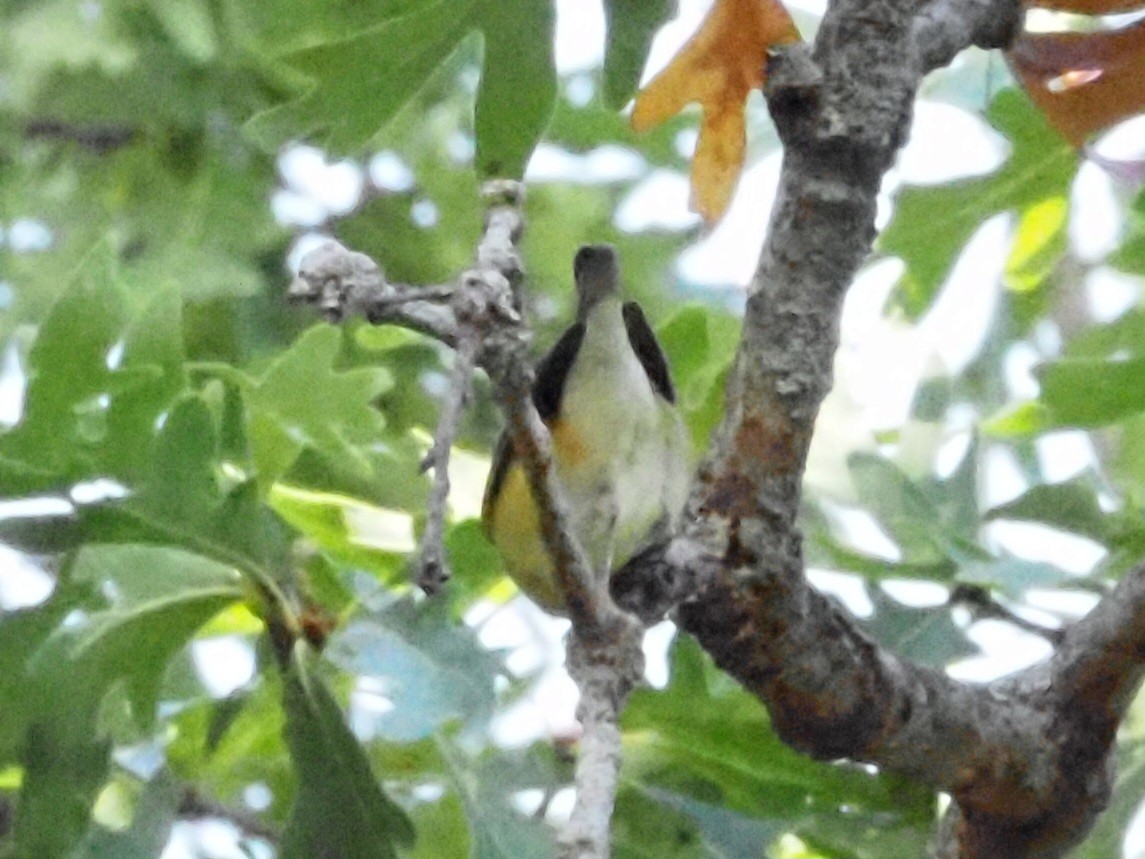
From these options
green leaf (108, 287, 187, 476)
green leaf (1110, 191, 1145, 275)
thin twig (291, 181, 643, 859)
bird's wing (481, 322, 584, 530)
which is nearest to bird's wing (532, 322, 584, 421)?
bird's wing (481, 322, 584, 530)

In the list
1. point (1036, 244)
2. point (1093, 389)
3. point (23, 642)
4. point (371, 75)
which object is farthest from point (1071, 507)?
point (23, 642)

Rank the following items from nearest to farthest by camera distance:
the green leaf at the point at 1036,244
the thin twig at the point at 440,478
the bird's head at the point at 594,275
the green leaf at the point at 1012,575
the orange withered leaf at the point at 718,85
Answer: the thin twig at the point at 440,478 → the bird's head at the point at 594,275 → the orange withered leaf at the point at 718,85 → the green leaf at the point at 1012,575 → the green leaf at the point at 1036,244

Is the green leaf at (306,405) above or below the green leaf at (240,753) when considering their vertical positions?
above

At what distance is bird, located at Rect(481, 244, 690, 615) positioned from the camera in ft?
2.01

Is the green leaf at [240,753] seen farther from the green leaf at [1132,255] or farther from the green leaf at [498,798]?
the green leaf at [1132,255]

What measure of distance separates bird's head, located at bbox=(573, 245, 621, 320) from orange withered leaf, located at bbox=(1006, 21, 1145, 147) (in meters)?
0.24

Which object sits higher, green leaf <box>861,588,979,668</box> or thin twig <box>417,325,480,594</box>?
thin twig <box>417,325,480,594</box>

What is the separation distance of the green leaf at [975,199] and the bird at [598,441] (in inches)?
13.7

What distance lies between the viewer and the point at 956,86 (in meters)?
1.18

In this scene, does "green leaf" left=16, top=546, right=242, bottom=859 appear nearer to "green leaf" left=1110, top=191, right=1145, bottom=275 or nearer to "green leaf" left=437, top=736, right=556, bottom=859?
"green leaf" left=437, top=736, right=556, bottom=859

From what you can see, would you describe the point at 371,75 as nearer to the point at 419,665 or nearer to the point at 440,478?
the point at 419,665

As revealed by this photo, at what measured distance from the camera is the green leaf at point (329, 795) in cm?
76

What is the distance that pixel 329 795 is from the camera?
2.50 ft

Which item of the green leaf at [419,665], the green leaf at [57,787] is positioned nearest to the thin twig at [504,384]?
the green leaf at [419,665]
